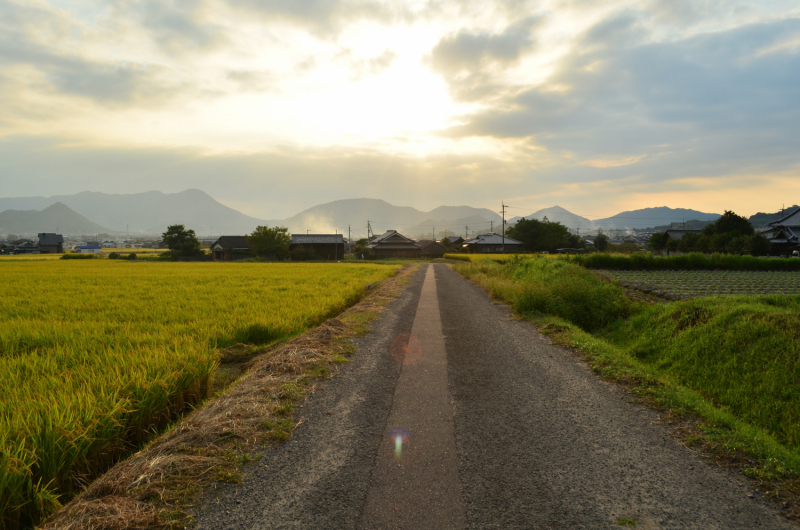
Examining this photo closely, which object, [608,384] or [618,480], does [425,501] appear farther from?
[608,384]

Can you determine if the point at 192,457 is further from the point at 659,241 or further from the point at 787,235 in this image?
the point at 659,241

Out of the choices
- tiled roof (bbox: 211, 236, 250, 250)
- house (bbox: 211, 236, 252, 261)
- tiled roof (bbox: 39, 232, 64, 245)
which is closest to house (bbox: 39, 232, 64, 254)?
tiled roof (bbox: 39, 232, 64, 245)

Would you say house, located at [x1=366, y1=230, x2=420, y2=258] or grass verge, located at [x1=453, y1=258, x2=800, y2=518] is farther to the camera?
house, located at [x1=366, y1=230, x2=420, y2=258]

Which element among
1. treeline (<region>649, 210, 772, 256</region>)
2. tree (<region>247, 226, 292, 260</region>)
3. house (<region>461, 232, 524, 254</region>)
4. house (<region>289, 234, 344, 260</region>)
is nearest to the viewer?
treeline (<region>649, 210, 772, 256</region>)

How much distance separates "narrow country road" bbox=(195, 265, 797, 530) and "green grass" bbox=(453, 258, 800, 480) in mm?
734

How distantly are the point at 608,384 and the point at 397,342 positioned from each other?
4.55 m

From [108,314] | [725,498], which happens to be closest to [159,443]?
[725,498]

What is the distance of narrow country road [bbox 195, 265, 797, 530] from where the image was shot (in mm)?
3043

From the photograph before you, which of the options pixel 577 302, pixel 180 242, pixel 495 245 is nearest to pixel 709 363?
pixel 577 302

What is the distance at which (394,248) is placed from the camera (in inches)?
3445

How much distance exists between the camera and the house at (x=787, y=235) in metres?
50.9

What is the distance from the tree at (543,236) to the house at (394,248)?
24426 millimetres

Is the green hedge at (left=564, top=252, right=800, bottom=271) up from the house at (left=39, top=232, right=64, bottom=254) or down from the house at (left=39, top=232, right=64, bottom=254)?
down

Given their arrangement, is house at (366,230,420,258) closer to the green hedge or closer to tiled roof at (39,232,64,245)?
the green hedge
